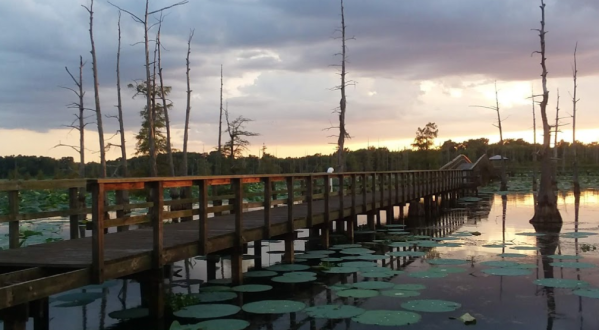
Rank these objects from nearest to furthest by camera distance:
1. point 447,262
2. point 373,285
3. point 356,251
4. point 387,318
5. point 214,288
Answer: point 387,318, point 373,285, point 214,288, point 447,262, point 356,251

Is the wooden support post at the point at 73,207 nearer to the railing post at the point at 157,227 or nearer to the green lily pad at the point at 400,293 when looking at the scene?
the railing post at the point at 157,227

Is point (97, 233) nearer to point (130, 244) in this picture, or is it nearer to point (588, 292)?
point (130, 244)

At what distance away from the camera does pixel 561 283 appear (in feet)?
27.6

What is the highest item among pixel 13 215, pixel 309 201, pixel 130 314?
pixel 13 215

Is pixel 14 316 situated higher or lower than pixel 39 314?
higher

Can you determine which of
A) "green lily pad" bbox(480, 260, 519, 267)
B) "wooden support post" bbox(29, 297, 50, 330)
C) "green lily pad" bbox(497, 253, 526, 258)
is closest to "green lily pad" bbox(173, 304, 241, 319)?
"wooden support post" bbox(29, 297, 50, 330)

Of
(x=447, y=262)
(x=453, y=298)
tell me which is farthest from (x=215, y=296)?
(x=447, y=262)

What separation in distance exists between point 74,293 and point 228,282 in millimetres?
2419

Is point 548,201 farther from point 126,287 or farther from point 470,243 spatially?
point 126,287

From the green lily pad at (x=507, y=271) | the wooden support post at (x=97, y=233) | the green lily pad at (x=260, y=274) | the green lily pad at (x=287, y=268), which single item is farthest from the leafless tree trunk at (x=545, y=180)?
the wooden support post at (x=97, y=233)

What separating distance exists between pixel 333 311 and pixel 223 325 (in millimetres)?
1435

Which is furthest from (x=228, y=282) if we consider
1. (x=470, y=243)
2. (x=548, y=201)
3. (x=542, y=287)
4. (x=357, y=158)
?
(x=357, y=158)

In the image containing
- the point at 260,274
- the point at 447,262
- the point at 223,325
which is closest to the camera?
the point at 223,325

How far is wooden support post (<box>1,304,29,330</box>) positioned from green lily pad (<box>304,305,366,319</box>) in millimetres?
3237
